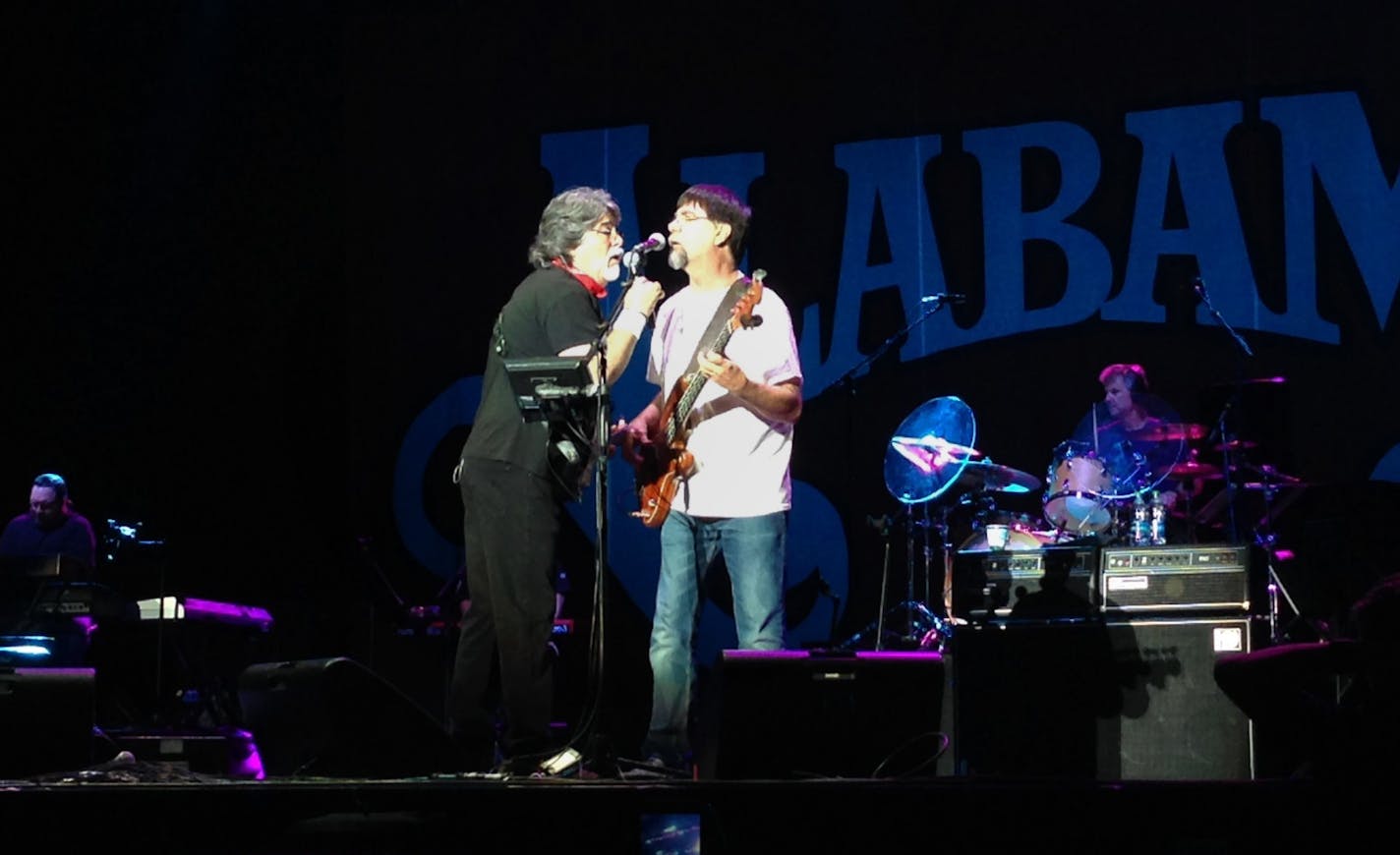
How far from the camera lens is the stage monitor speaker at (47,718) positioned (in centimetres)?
517

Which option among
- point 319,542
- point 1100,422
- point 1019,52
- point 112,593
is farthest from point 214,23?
point 1100,422

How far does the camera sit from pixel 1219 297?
30.9 feet

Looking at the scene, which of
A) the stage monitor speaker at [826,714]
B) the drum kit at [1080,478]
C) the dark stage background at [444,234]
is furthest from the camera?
the dark stage background at [444,234]

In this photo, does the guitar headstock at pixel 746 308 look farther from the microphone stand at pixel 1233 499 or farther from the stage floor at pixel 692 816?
the microphone stand at pixel 1233 499

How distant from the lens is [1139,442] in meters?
7.94

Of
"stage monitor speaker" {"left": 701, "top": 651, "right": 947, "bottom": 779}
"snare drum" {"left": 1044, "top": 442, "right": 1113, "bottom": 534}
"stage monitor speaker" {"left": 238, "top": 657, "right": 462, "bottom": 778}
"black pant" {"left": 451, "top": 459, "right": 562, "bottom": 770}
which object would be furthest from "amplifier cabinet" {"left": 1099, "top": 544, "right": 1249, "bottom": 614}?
"stage monitor speaker" {"left": 238, "top": 657, "right": 462, "bottom": 778}

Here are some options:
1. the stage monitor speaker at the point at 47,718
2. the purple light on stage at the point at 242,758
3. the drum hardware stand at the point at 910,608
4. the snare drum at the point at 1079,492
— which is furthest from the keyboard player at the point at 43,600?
the snare drum at the point at 1079,492

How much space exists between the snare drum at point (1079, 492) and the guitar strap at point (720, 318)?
332 cm

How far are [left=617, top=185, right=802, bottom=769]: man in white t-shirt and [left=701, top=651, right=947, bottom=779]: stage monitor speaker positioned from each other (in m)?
0.46

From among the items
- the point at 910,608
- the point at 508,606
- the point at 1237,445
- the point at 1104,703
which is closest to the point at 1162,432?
the point at 1237,445

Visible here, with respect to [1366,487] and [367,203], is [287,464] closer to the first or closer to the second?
[367,203]

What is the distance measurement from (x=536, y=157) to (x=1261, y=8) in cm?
465

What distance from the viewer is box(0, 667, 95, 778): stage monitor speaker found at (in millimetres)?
5168

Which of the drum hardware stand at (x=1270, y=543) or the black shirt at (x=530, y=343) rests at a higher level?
the black shirt at (x=530, y=343)
